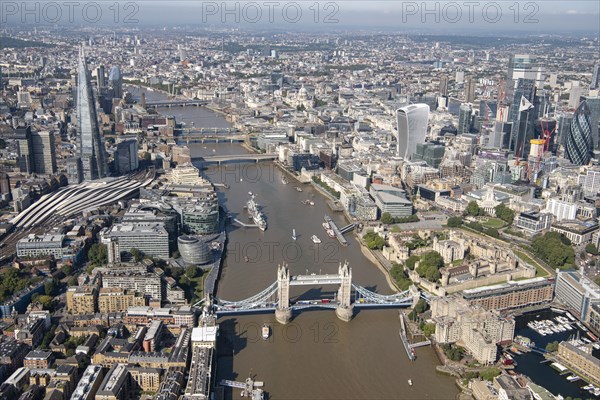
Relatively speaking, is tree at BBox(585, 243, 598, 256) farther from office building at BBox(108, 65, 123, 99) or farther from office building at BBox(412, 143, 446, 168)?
office building at BBox(108, 65, 123, 99)

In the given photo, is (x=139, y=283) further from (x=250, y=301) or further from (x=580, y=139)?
(x=580, y=139)

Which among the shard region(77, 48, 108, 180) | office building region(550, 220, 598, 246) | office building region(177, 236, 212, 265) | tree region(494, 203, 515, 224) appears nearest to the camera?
office building region(177, 236, 212, 265)

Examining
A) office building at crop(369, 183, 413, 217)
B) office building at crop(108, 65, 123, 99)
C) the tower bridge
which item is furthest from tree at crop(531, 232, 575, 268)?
office building at crop(108, 65, 123, 99)

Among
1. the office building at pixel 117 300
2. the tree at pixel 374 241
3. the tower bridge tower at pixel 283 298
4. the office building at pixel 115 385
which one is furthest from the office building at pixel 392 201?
the office building at pixel 115 385

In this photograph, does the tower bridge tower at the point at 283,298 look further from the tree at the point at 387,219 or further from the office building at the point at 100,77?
the office building at the point at 100,77

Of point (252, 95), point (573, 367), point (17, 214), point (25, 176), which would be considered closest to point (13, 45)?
point (252, 95)

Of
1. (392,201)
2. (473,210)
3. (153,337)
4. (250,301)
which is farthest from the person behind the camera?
(473,210)

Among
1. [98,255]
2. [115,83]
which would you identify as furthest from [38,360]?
[115,83]
